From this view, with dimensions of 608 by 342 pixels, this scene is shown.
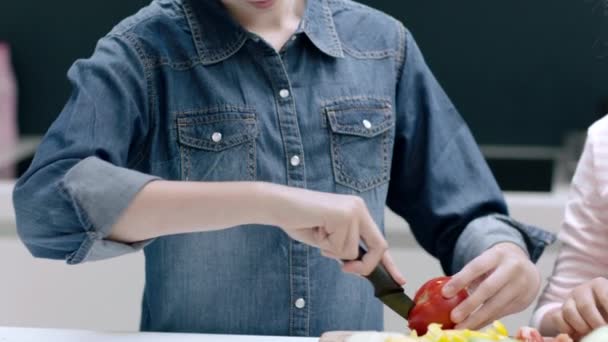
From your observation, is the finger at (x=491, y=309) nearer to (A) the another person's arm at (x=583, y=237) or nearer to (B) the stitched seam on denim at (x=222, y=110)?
(A) the another person's arm at (x=583, y=237)

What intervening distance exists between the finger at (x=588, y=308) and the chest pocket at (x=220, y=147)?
39cm

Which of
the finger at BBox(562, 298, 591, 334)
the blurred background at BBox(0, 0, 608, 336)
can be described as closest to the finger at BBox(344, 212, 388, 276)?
the finger at BBox(562, 298, 591, 334)

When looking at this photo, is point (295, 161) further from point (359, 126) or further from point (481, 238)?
point (481, 238)

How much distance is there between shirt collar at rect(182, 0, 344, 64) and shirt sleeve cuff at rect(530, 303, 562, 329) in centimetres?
38

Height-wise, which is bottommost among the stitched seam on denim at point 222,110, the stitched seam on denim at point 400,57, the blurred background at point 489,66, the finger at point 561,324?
the blurred background at point 489,66

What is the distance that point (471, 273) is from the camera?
3.53 feet

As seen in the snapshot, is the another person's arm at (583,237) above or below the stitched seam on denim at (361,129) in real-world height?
below

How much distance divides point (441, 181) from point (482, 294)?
21 centimetres

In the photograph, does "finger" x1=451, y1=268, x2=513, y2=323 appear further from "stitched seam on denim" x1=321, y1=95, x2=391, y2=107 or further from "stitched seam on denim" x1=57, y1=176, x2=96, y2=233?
"stitched seam on denim" x1=57, y1=176, x2=96, y2=233

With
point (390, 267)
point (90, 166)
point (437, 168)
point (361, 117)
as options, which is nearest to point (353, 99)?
point (361, 117)

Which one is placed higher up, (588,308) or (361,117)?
(361,117)

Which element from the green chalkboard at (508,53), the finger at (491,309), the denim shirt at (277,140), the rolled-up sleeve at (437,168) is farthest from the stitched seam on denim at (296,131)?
the green chalkboard at (508,53)

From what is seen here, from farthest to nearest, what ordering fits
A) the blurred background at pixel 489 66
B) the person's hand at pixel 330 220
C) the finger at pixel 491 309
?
the blurred background at pixel 489 66 → the finger at pixel 491 309 → the person's hand at pixel 330 220

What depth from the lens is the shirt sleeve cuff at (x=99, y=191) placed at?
101 cm
